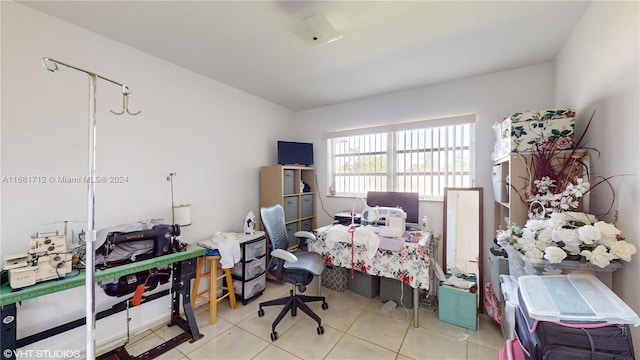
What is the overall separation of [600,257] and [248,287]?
2.75m

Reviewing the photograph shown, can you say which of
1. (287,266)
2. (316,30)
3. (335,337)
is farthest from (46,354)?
(316,30)

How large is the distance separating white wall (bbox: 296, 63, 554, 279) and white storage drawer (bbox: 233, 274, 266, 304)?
5.11ft

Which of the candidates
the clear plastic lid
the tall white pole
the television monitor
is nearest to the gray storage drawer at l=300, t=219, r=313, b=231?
the television monitor

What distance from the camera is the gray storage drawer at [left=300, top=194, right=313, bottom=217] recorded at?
11.5 ft

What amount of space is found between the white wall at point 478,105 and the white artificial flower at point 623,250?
153cm

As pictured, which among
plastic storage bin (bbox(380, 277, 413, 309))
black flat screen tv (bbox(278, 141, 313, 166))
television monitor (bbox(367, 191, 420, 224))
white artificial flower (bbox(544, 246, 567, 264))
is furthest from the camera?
black flat screen tv (bbox(278, 141, 313, 166))

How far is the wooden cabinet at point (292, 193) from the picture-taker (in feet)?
10.3

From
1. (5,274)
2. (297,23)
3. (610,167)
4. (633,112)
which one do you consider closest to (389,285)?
(610,167)

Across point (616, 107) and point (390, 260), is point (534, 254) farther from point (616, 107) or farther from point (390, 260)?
point (390, 260)

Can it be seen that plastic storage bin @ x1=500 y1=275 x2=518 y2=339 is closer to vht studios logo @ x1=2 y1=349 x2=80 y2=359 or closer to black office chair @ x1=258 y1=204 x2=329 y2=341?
black office chair @ x1=258 y1=204 x2=329 y2=341

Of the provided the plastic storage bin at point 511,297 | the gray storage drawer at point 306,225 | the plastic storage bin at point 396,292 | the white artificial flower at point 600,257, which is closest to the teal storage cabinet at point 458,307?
the plastic storage bin at point 396,292

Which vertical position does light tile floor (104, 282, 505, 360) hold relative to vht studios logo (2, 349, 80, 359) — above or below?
below

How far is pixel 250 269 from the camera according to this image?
2645 mm

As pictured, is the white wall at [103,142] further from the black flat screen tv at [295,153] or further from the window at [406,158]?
the window at [406,158]
